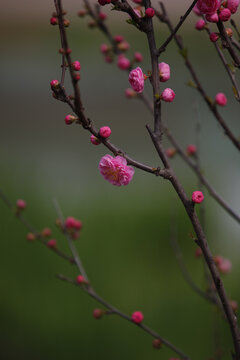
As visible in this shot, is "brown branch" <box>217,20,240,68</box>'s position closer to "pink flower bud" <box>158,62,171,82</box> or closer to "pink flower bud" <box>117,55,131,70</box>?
"pink flower bud" <box>158,62,171,82</box>

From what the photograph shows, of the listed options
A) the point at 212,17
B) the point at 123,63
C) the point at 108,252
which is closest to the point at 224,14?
the point at 212,17

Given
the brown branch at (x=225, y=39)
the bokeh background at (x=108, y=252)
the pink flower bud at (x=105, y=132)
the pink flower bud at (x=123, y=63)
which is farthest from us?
the bokeh background at (x=108, y=252)

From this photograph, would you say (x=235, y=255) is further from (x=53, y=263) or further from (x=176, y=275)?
(x=53, y=263)

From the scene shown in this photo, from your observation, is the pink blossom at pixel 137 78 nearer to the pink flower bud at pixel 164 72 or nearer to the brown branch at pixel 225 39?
the pink flower bud at pixel 164 72

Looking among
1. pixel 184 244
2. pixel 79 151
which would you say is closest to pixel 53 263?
pixel 184 244

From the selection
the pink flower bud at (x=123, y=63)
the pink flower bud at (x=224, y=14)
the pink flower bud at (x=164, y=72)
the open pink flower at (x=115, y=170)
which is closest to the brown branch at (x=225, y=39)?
the pink flower bud at (x=224, y=14)

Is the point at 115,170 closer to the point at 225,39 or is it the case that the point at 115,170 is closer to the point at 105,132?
the point at 105,132

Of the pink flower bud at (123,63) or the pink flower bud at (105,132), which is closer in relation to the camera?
the pink flower bud at (105,132)
